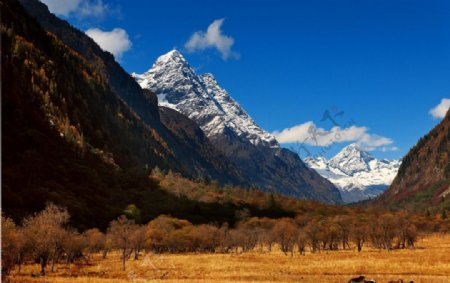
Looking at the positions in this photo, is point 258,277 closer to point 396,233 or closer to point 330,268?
point 330,268

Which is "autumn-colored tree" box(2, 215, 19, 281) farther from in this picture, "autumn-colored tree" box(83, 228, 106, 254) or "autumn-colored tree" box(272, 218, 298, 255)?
"autumn-colored tree" box(272, 218, 298, 255)

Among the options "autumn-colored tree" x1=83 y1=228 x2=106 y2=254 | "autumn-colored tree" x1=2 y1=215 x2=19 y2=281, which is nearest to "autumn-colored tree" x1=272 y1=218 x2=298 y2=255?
"autumn-colored tree" x1=83 y1=228 x2=106 y2=254

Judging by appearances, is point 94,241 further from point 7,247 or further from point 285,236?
point 7,247

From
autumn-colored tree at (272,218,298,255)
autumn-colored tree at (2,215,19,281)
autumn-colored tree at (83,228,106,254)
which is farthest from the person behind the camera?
autumn-colored tree at (272,218,298,255)

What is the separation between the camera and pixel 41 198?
194750 mm

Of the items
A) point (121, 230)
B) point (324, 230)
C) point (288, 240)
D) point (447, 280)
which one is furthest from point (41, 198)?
point (447, 280)

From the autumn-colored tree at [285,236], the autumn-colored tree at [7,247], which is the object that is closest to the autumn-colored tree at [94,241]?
the autumn-colored tree at [285,236]

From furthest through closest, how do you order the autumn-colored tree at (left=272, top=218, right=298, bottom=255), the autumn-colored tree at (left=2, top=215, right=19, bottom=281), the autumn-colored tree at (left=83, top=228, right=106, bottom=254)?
the autumn-colored tree at (left=272, top=218, right=298, bottom=255) → the autumn-colored tree at (left=83, top=228, right=106, bottom=254) → the autumn-colored tree at (left=2, top=215, right=19, bottom=281)

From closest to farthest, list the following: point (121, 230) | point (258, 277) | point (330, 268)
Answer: point (258, 277) → point (330, 268) → point (121, 230)

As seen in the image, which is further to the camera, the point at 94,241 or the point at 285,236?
the point at 285,236

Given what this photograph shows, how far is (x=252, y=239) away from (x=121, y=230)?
80.6 meters

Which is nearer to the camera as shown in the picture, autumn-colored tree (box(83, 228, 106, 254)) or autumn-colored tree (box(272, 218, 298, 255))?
autumn-colored tree (box(83, 228, 106, 254))

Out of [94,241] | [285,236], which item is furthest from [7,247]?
[285,236]

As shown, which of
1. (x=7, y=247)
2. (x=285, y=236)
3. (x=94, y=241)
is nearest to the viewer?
(x=7, y=247)
